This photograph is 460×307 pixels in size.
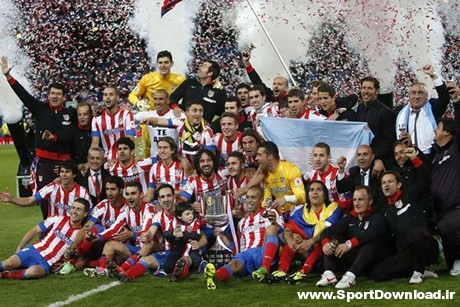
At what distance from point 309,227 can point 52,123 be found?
3.34 meters

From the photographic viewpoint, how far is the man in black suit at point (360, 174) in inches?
316

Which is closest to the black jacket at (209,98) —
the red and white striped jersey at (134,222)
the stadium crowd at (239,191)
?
the stadium crowd at (239,191)

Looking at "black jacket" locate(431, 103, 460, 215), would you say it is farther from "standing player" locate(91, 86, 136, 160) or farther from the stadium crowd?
"standing player" locate(91, 86, 136, 160)

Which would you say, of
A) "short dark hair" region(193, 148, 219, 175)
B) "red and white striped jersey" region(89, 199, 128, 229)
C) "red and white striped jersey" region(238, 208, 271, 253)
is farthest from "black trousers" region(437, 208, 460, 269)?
"red and white striped jersey" region(89, 199, 128, 229)

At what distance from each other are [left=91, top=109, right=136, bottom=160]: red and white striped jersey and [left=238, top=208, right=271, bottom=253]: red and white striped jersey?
203cm

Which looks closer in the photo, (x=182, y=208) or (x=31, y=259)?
(x=182, y=208)

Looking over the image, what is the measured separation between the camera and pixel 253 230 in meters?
8.13

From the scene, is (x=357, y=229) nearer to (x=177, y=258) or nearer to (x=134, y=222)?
(x=177, y=258)

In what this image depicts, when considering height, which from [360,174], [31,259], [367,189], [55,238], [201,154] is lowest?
[31,259]

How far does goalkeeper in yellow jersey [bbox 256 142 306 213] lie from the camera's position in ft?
27.3

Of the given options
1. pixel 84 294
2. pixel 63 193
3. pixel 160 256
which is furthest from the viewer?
pixel 63 193

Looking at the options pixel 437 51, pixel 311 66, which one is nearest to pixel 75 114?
pixel 311 66

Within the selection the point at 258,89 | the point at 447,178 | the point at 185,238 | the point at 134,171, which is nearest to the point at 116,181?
the point at 134,171

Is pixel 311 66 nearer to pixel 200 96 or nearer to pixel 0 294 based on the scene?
pixel 200 96
